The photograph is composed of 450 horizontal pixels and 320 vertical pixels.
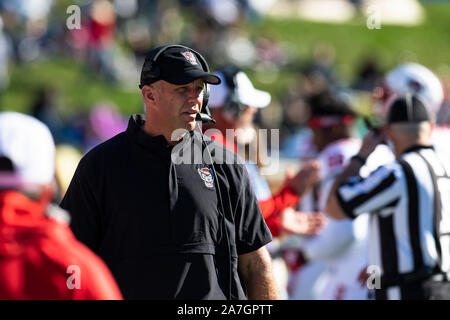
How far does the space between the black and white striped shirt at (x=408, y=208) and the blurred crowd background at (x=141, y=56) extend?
7.48m

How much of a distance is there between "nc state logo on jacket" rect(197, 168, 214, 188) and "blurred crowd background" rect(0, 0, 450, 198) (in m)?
8.52

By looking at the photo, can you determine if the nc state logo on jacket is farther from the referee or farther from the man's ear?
the referee

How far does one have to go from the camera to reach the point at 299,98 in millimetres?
15703

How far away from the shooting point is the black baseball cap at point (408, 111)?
15.1ft

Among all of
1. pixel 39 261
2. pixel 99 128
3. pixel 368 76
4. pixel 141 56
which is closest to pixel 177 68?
pixel 39 261

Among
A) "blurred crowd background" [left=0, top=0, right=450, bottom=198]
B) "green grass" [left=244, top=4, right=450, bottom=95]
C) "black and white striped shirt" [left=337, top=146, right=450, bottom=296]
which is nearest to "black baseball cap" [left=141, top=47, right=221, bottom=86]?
"black and white striped shirt" [left=337, top=146, right=450, bottom=296]

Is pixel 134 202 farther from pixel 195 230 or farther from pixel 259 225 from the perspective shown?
pixel 259 225

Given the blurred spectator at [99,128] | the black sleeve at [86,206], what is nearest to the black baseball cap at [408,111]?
the black sleeve at [86,206]

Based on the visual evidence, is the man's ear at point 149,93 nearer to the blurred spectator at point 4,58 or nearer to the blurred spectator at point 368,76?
the blurred spectator at point 4,58
